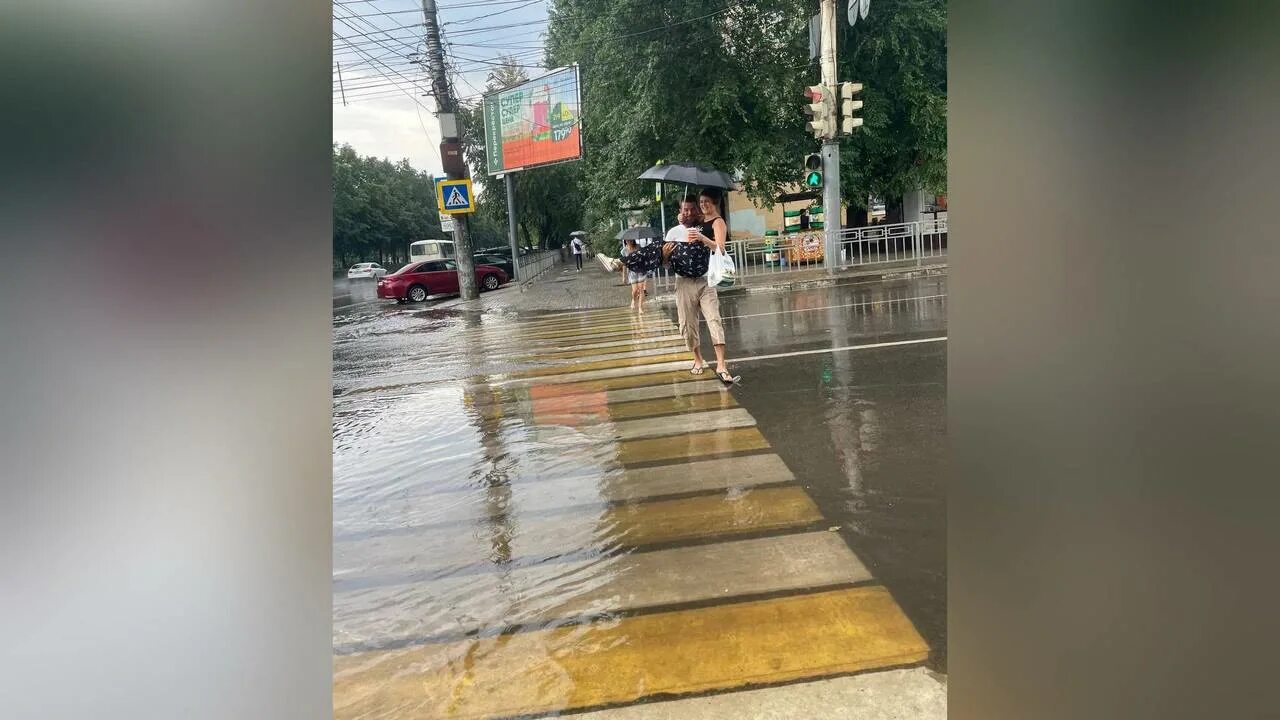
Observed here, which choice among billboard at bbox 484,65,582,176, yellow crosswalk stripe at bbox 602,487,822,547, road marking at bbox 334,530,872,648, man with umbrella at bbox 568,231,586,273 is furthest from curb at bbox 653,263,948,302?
road marking at bbox 334,530,872,648

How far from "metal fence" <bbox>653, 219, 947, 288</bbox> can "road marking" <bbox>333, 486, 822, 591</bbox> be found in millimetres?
14704

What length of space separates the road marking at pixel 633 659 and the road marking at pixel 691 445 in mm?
2137

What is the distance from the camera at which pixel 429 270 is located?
1998cm

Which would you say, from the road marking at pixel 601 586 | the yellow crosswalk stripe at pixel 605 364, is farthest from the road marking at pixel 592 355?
the road marking at pixel 601 586

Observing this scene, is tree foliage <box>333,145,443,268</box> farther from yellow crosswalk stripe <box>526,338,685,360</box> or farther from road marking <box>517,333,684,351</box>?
road marking <box>517,333,684,351</box>

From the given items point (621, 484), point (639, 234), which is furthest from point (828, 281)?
point (621, 484)

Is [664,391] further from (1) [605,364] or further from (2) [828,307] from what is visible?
(2) [828,307]

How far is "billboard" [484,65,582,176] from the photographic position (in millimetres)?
17594

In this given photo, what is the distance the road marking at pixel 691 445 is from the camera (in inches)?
206

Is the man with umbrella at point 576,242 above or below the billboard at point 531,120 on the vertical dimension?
below

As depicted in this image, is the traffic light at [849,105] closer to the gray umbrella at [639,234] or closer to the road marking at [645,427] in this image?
the gray umbrella at [639,234]
